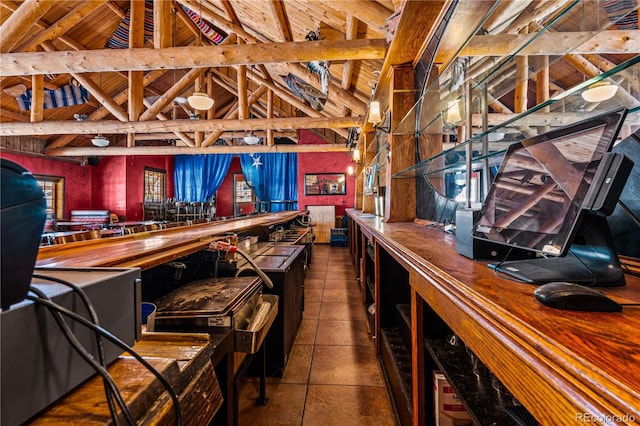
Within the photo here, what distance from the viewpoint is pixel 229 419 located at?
116 centimetres

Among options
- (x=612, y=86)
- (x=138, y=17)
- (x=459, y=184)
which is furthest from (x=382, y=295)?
(x=138, y=17)

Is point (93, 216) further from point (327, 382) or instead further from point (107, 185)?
point (327, 382)

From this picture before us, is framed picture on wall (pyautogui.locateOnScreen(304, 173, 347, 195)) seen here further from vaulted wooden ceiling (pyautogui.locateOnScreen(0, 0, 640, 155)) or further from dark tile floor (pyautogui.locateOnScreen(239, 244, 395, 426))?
dark tile floor (pyautogui.locateOnScreen(239, 244, 395, 426))

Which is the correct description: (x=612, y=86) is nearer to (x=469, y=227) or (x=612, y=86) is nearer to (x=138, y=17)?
(x=469, y=227)

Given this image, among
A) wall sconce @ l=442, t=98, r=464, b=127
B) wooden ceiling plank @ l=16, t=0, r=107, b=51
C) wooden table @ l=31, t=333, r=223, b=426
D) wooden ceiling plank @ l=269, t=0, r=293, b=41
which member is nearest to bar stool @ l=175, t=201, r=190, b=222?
wooden ceiling plank @ l=16, t=0, r=107, b=51

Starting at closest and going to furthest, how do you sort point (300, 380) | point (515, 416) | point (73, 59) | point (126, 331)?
point (126, 331), point (515, 416), point (300, 380), point (73, 59)

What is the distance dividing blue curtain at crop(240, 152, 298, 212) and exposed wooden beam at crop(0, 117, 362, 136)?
12.6 feet

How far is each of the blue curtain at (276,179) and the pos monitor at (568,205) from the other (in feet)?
30.7

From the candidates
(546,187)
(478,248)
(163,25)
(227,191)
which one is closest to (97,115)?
(227,191)

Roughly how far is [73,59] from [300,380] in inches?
183

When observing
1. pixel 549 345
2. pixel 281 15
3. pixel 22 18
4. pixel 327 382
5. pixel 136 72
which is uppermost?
pixel 281 15

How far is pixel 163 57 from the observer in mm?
3623

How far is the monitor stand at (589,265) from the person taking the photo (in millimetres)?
602

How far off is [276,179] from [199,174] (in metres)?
3.28
